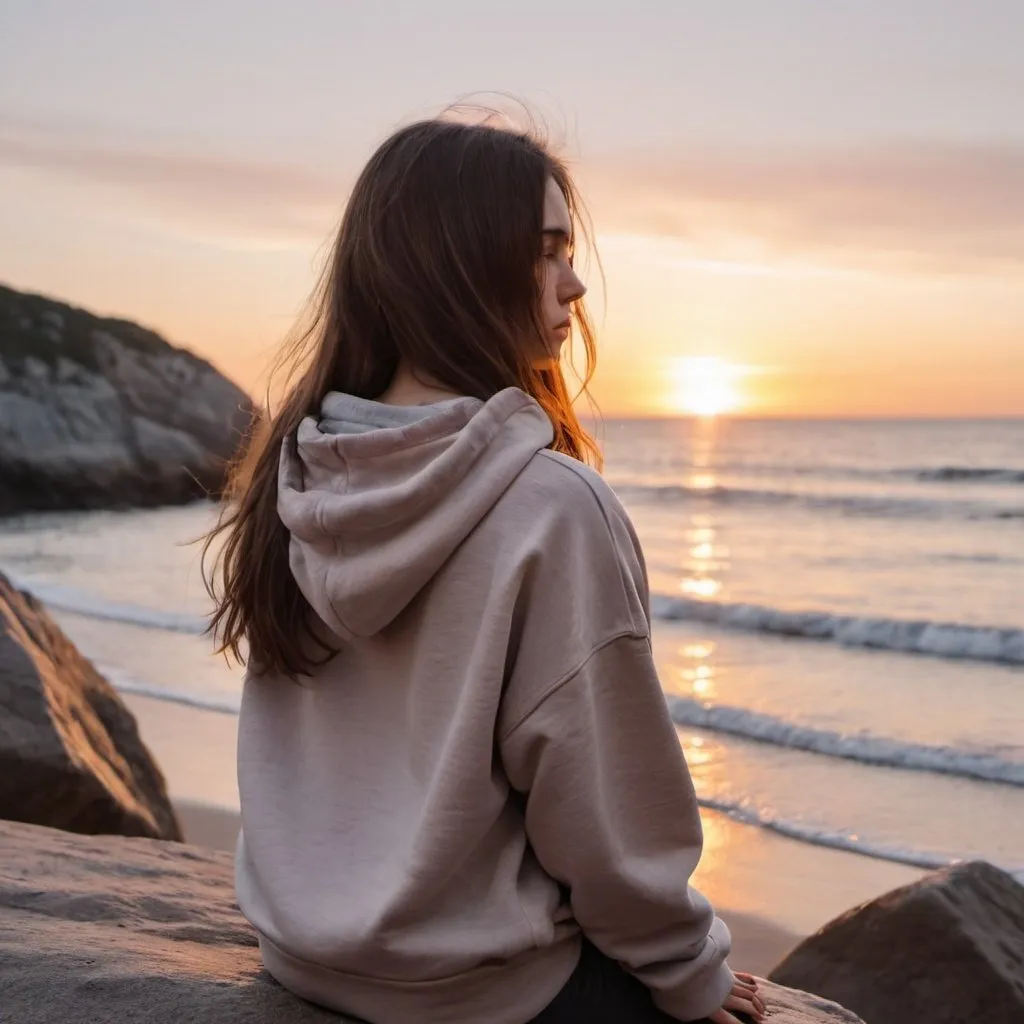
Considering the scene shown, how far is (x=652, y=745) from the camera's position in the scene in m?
1.71

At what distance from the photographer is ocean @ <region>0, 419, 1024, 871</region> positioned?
6.19m

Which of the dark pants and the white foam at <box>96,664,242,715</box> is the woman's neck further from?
the white foam at <box>96,664,242,715</box>

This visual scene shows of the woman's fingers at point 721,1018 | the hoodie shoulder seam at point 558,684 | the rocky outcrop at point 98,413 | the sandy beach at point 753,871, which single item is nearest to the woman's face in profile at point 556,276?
the hoodie shoulder seam at point 558,684

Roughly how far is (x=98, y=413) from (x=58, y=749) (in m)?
25.9

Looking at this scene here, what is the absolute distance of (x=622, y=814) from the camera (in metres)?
1.71

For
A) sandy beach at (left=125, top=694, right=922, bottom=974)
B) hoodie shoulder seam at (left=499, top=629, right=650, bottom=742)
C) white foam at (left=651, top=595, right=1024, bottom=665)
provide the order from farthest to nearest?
white foam at (left=651, top=595, right=1024, bottom=665) < sandy beach at (left=125, top=694, right=922, bottom=974) < hoodie shoulder seam at (left=499, top=629, right=650, bottom=742)

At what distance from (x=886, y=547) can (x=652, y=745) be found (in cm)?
1864

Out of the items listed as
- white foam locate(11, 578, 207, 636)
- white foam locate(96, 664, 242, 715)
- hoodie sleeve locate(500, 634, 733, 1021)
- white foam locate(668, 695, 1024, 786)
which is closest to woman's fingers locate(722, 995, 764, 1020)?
hoodie sleeve locate(500, 634, 733, 1021)

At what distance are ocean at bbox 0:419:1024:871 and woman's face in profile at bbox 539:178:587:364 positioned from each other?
2.34ft

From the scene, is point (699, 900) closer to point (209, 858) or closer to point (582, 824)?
point (582, 824)

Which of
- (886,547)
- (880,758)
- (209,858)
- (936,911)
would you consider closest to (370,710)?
(209,858)

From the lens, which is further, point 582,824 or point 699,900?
point 699,900

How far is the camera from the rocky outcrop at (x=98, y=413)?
84.9 feet

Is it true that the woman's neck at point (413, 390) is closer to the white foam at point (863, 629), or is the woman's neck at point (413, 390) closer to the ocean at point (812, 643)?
the ocean at point (812, 643)
